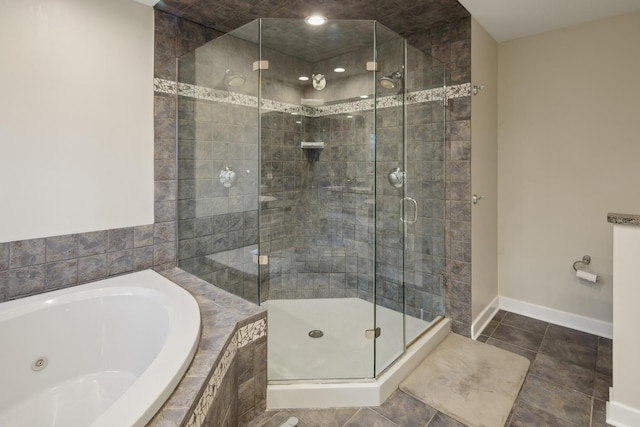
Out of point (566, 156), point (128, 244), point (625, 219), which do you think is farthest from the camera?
point (566, 156)

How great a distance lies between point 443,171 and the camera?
2637 mm

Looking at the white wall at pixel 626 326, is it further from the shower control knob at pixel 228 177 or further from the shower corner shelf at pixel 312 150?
the shower control knob at pixel 228 177

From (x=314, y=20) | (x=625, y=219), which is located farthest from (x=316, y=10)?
(x=625, y=219)

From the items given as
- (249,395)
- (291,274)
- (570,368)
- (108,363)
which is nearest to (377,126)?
(291,274)

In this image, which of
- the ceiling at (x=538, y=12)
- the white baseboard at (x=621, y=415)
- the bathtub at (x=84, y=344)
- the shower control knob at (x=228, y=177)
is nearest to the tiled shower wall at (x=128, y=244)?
the bathtub at (x=84, y=344)

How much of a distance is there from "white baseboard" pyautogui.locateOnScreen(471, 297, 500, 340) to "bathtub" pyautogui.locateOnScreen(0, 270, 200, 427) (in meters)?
2.13

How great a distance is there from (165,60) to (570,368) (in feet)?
11.5

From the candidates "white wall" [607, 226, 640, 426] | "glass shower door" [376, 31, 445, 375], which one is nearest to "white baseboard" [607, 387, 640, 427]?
"white wall" [607, 226, 640, 426]

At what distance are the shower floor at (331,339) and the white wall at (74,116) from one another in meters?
1.31

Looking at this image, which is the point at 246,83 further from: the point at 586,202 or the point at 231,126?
the point at 586,202

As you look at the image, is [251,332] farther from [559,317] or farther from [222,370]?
[559,317]

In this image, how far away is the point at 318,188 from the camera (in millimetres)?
3059

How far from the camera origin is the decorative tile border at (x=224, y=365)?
3.62 ft

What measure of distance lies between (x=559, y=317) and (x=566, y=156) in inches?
53.7
